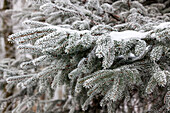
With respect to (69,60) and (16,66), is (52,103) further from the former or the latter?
(69,60)

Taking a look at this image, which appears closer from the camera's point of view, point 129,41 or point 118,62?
point 129,41

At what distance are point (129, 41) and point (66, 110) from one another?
85.9 inches

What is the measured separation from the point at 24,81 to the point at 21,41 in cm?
90

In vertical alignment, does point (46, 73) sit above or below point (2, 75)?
above

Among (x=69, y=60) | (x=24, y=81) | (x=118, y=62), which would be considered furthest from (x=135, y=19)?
(x=24, y=81)

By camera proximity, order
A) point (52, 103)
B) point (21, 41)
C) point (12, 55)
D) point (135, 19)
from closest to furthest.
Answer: point (21, 41), point (135, 19), point (52, 103), point (12, 55)

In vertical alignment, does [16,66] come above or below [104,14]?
below

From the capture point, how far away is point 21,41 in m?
1.00

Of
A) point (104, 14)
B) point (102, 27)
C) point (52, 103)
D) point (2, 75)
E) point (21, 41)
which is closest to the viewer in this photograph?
point (21, 41)

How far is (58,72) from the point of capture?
144cm

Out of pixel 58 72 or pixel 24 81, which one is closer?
pixel 58 72

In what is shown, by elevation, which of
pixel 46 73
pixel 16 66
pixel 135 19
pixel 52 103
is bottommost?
pixel 52 103

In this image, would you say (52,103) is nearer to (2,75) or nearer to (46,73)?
(2,75)

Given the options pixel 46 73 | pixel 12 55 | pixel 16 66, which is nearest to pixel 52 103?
pixel 16 66
